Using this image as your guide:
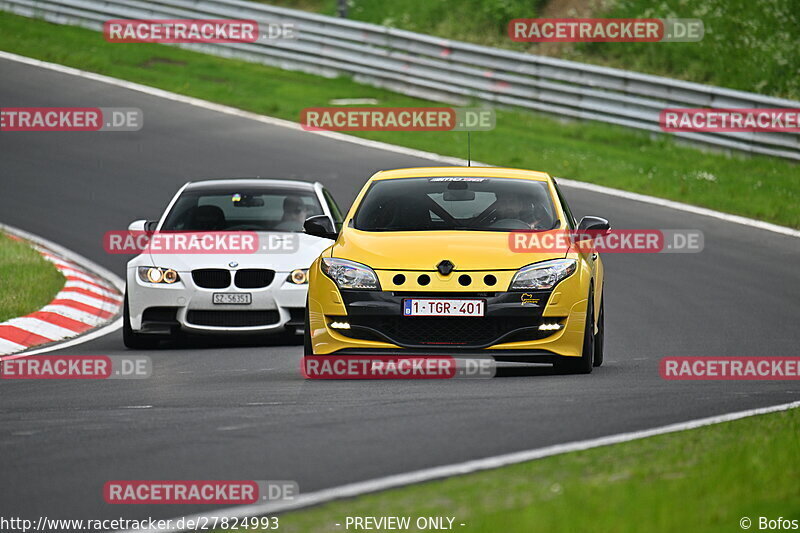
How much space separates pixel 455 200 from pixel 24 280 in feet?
20.6

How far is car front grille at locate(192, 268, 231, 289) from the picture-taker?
1347 centimetres

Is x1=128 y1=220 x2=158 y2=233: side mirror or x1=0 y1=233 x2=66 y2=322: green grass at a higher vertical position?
x1=128 y1=220 x2=158 y2=233: side mirror

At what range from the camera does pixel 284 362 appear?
12078 millimetres

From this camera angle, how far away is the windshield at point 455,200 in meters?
11.2

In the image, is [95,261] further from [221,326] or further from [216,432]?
[216,432]

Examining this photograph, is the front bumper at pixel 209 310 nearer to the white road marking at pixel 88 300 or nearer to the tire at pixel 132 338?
the tire at pixel 132 338

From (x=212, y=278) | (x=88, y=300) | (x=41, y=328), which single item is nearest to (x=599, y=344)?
(x=212, y=278)

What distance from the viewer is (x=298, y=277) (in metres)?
13.5

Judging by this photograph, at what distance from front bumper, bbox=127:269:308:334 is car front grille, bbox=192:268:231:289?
0.24ft

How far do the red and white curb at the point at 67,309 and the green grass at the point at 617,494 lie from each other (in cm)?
709

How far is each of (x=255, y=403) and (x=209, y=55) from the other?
23049mm

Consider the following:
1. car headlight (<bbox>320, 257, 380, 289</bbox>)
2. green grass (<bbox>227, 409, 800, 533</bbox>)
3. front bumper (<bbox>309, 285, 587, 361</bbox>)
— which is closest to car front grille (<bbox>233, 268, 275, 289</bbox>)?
car headlight (<bbox>320, 257, 380, 289</bbox>)

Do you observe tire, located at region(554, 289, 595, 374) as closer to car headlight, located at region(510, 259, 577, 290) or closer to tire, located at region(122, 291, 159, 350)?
car headlight, located at region(510, 259, 577, 290)

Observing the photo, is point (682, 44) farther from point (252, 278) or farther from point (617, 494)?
point (617, 494)
